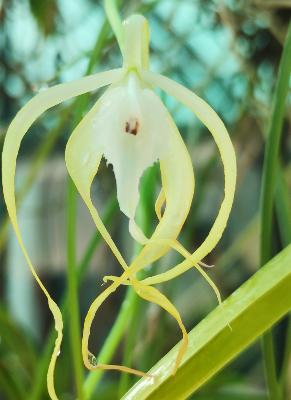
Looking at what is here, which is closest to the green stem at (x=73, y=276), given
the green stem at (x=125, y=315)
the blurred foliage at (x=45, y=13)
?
the green stem at (x=125, y=315)

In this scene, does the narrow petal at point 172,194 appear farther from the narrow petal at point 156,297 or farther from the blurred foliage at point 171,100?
the blurred foliage at point 171,100

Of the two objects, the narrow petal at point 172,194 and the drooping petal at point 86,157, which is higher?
the drooping petal at point 86,157

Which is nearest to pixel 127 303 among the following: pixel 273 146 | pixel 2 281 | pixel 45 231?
pixel 273 146

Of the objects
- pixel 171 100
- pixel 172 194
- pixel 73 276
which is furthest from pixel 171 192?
pixel 171 100

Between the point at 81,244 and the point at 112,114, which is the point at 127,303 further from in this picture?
the point at 81,244

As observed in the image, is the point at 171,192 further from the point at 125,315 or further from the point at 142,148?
the point at 125,315

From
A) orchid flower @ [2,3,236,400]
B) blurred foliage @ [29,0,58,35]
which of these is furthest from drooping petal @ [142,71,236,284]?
blurred foliage @ [29,0,58,35]

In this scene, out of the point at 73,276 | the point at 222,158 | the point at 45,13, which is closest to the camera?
the point at 222,158

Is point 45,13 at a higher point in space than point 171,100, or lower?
higher

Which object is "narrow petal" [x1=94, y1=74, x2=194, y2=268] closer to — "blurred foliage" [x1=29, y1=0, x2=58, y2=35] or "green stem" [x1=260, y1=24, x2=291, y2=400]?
"green stem" [x1=260, y1=24, x2=291, y2=400]
